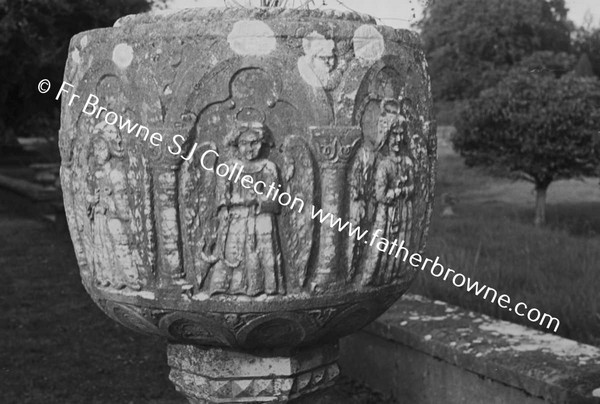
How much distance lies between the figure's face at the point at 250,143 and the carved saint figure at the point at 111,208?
0.37 metres

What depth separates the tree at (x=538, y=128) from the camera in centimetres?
976

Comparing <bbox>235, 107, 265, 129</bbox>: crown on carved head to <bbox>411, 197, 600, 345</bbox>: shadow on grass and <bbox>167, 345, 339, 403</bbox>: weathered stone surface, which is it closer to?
<bbox>167, 345, 339, 403</bbox>: weathered stone surface

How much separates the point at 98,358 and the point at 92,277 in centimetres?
236

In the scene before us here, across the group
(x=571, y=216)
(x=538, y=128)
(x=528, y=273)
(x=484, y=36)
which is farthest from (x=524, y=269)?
(x=484, y=36)

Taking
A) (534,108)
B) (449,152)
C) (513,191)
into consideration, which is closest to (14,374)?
(534,108)

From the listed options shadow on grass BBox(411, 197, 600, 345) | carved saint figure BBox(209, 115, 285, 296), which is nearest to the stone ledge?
shadow on grass BBox(411, 197, 600, 345)

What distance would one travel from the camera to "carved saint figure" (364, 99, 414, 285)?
2.38m

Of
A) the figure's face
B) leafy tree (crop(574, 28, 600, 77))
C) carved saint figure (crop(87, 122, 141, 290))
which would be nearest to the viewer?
the figure's face

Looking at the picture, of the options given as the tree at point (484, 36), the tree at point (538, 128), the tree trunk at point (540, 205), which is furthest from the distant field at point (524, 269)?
the tree at point (484, 36)

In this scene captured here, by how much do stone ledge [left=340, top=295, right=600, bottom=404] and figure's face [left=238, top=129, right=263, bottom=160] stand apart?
1594 mm

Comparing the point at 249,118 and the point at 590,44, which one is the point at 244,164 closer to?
the point at 249,118

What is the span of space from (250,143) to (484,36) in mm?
19777

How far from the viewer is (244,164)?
7.32 feet

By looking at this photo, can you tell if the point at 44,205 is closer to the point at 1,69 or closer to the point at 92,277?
the point at 1,69
